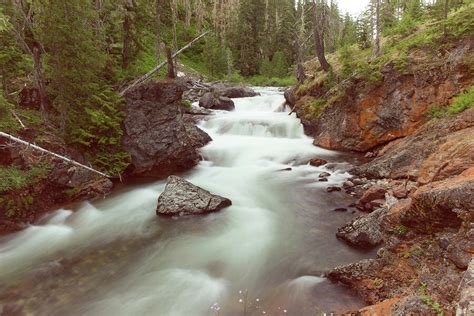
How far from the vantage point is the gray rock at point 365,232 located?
7562 millimetres

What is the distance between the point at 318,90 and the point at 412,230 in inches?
616

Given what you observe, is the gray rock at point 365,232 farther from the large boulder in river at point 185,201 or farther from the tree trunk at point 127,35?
the tree trunk at point 127,35

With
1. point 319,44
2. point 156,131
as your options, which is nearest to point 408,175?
point 156,131

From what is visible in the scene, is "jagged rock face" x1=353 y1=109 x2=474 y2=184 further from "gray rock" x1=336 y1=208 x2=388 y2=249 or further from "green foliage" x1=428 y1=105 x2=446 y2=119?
"gray rock" x1=336 y1=208 x2=388 y2=249

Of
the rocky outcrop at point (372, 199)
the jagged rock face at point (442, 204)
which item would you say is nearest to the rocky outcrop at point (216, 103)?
the rocky outcrop at point (372, 199)

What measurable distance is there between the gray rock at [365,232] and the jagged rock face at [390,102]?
7.95 m

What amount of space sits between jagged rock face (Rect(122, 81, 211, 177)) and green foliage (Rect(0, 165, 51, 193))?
3.63m

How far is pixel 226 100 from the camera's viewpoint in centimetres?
2458

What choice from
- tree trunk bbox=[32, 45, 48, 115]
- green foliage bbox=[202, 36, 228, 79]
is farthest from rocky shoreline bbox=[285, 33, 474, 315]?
green foliage bbox=[202, 36, 228, 79]

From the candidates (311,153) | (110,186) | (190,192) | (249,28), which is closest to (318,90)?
(311,153)

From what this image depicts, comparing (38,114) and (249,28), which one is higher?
(249,28)

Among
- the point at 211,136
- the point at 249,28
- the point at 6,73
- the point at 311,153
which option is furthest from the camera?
the point at 249,28

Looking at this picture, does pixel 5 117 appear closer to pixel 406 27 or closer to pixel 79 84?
pixel 79 84

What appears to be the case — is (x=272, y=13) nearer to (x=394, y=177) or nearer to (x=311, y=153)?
(x=311, y=153)
